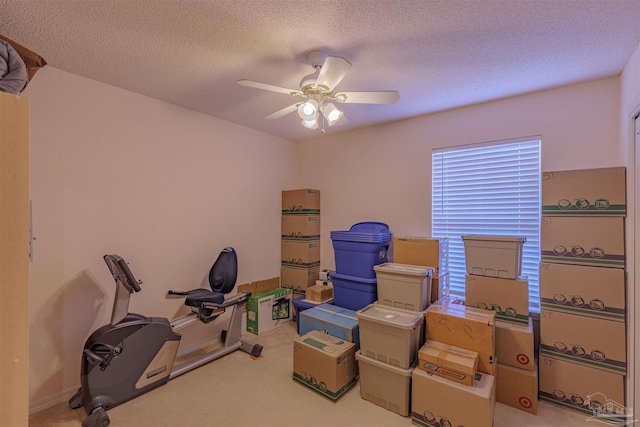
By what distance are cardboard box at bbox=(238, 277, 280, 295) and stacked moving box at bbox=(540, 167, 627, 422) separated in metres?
2.83

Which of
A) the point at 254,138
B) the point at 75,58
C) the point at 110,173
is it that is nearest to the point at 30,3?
the point at 75,58

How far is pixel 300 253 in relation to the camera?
379cm

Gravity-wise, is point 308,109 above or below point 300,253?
above

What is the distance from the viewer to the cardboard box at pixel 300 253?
3739 millimetres

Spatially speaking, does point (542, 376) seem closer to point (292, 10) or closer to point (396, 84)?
point (396, 84)

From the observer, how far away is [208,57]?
1953mm

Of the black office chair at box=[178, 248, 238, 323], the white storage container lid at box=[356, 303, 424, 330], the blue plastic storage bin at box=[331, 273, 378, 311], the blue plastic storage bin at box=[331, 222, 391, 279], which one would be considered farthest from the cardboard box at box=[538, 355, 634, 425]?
the black office chair at box=[178, 248, 238, 323]

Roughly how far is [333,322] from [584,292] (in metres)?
1.88

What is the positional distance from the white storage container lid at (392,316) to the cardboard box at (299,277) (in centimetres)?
140

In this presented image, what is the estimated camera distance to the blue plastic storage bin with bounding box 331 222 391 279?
2846 millimetres

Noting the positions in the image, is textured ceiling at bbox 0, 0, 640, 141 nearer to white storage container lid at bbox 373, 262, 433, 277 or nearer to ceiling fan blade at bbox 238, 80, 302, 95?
ceiling fan blade at bbox 238, 80, 302, 95

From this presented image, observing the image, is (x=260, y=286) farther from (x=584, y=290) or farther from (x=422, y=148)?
(x=584, y=290)

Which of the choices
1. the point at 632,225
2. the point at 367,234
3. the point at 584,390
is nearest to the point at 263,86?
the point at 367,234

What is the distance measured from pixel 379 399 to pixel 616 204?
7.01 feet
